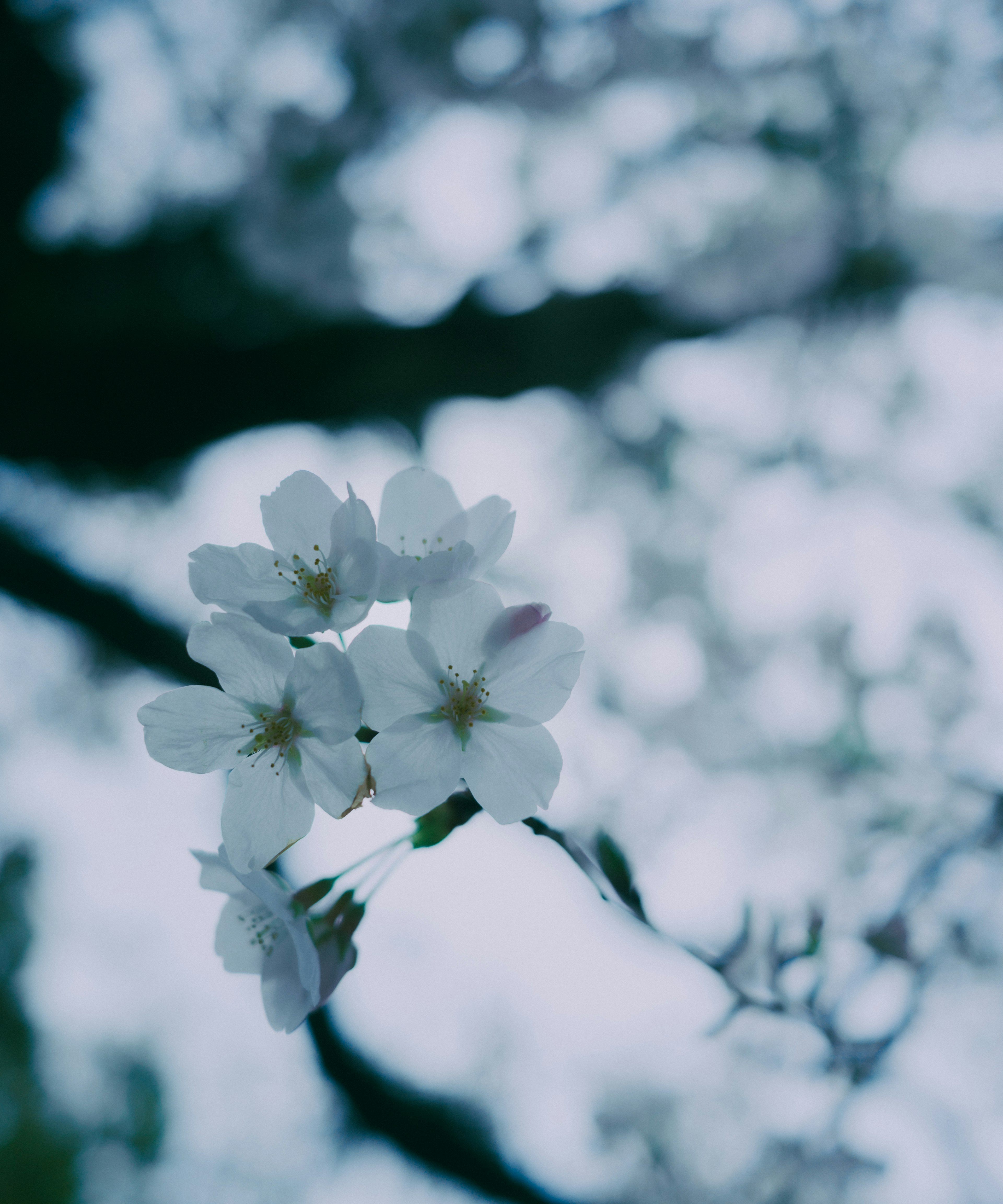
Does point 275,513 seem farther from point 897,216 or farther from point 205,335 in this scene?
point 897,216

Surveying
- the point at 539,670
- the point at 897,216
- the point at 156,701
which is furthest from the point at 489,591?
the point at 897,216

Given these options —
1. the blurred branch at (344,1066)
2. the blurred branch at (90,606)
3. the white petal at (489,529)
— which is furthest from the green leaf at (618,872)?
the blurred branch at (90,606)

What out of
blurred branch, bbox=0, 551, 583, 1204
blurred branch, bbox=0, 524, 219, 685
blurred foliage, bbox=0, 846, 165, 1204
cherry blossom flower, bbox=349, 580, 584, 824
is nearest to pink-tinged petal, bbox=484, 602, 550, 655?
cherry blossom flower, bbox=349, 580, 584, 824

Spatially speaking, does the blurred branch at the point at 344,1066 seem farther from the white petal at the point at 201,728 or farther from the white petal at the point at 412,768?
Answer: the white petal at the point at 412,768

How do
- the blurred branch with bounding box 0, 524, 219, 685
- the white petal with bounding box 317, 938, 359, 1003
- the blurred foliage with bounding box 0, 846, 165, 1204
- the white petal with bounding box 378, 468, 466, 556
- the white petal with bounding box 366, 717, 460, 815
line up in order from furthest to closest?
the blurred foliage with bounding box 0, 846, 165, 1204 → the blurred branch with bounding box 0, 524, 219, 685 → the white petal with bounding box 378, 468, 466, 556 → the white petal with bounding box 317, 938, 359, 1003 → the white petal with bounding box 366, 717, 460, 815

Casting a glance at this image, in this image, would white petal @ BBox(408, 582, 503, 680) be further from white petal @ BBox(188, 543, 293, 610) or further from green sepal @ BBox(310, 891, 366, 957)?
green sepal @ BBox(310, 891, 366, 957)

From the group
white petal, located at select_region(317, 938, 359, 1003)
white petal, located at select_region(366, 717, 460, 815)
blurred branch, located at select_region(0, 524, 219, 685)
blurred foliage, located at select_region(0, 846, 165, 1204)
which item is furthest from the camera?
blurred foliage, located at select_region(0, 846, 165, 1204)
